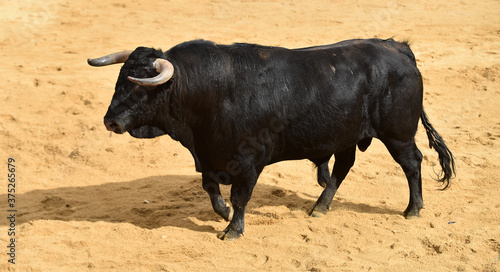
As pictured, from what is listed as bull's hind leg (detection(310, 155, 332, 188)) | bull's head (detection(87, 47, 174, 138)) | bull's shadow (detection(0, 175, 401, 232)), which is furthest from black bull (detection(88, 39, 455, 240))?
bull's shadow (detection(0, 175, 401, 232))

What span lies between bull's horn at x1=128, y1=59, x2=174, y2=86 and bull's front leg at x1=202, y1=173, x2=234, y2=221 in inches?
54.3

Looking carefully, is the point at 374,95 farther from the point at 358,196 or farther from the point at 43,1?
the point at 43,1

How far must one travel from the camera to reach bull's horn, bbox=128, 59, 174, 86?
568 cm

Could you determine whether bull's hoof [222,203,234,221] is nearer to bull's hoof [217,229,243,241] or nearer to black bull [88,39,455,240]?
black bull [88,39,455,240]

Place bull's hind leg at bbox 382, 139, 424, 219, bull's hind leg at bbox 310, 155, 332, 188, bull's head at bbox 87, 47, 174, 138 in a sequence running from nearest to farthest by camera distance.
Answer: bull's head at bbox 87, 47, 174, 138
bull's hind leg at bbox 382, 139, 424, 219
bull's hind leg at bbox 310, 155, 332, 188

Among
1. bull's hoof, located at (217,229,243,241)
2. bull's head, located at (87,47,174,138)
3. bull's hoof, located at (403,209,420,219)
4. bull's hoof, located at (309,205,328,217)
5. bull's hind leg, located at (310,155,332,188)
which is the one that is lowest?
bull's hoof, located at (309,205,328,217)

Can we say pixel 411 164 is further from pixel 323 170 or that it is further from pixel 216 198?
pixel 216 198

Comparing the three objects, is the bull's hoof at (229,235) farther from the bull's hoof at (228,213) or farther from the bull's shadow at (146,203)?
the bull's hoof at (228,213)

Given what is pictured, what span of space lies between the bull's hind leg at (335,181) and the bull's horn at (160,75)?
2.43m

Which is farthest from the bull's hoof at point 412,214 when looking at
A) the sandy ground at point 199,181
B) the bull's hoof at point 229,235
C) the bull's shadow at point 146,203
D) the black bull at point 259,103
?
the bull's hoof at point 229,235

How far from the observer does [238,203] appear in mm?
6551

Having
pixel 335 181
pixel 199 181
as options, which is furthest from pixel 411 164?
pixel 199 181

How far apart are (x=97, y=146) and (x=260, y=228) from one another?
132 inches

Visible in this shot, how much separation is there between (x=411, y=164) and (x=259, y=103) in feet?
6.31
